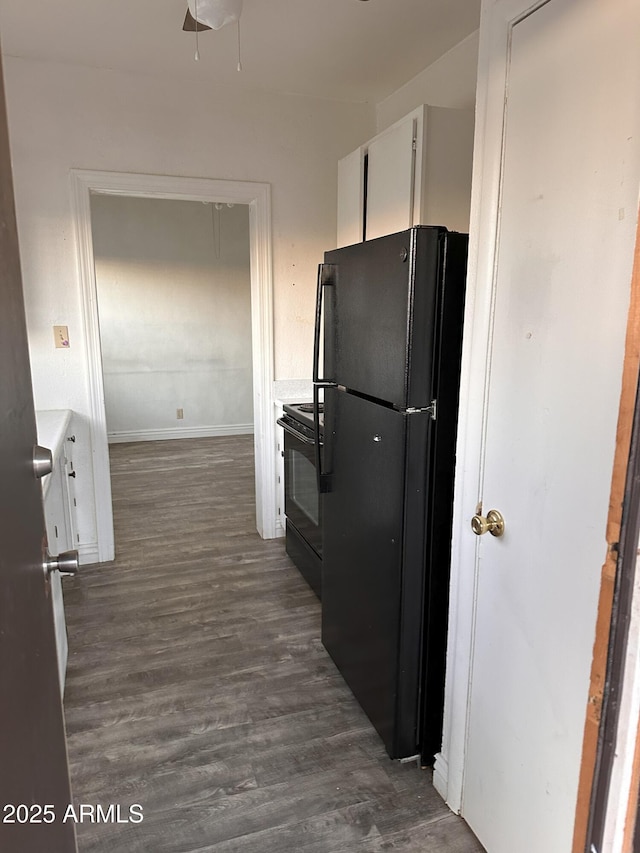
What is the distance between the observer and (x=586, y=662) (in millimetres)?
1135

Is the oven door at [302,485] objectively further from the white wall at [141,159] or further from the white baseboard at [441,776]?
the white baseboard at [441,776]

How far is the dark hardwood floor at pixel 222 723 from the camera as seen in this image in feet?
5.27

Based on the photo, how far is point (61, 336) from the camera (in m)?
3.03

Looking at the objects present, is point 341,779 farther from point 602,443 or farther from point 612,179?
point 612,179

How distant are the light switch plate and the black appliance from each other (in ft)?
4.05

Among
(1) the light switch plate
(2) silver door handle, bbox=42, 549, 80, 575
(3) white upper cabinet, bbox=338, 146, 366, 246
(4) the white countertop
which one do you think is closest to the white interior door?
(2) silver door handle, bbox=42, 549, 80, 575

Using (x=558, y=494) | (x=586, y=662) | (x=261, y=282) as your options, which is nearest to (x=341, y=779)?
(x=586, y=662)

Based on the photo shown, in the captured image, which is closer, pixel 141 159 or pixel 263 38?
pixel 263 38

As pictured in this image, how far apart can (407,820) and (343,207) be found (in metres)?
2.84

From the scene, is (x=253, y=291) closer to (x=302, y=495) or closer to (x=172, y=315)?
(x=302, y=495)

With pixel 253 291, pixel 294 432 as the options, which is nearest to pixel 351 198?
pixel 253 291

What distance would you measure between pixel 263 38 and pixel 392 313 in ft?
5.69

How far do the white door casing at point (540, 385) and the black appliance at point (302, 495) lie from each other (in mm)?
1287

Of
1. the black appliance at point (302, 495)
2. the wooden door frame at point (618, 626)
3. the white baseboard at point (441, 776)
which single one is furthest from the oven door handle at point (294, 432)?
the wooden door frame at point (618, 626)
